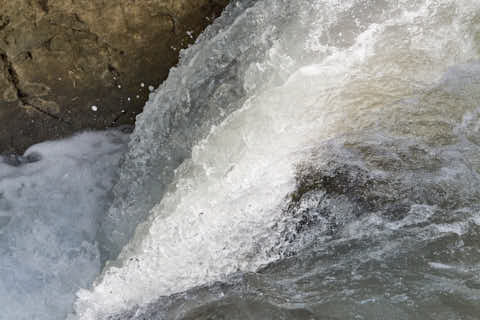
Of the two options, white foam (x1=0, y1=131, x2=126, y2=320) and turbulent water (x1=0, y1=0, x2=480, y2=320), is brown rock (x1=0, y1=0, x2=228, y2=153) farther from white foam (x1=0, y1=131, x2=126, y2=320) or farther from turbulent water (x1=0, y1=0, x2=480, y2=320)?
turbulent water (x1=0, y1=0, x2=480, y2=320)

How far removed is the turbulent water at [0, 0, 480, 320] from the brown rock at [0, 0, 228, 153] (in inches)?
18.5

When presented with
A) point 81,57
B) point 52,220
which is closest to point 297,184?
point 52,220

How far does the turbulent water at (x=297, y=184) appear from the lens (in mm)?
2088

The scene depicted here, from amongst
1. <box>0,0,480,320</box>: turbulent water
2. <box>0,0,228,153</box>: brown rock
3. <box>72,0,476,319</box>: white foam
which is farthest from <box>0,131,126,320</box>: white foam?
<box>72,0,476,319</box>: white foam

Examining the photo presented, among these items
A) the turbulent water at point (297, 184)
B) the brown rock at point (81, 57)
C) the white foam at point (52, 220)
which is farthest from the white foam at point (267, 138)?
the brown rock at point (81, 57)

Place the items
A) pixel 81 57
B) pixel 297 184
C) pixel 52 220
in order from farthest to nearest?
pixel 81 57, pixel 52 220, pixel 297 184

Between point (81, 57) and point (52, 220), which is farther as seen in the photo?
point (81, 57)

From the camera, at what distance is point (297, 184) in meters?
2.48

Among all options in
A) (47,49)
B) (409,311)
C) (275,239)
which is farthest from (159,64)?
(409,311)

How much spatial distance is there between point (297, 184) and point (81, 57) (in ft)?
6.23

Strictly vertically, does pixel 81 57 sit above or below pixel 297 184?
above

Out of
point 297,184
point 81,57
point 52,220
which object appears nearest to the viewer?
point 297,184

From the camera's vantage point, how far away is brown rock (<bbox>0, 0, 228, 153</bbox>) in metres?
3.51

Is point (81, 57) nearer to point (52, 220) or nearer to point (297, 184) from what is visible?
point (52, 220)
